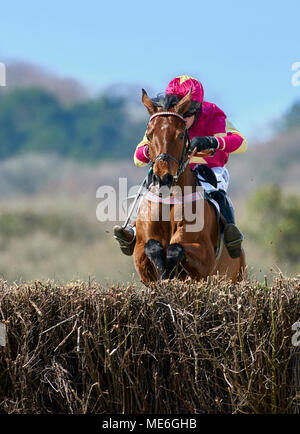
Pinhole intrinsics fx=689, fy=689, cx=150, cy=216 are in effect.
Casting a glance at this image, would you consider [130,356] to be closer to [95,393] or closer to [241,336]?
[95,393]

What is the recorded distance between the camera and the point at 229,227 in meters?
5.84

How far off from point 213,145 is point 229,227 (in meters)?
0.72

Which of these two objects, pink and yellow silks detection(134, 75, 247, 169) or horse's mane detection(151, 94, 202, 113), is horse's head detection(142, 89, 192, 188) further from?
pink and yellow silks detection(134, 75, 247, 169)

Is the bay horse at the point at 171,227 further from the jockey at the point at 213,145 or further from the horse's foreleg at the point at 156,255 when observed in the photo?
the jockey at the point at 213,145

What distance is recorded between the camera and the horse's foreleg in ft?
17.7

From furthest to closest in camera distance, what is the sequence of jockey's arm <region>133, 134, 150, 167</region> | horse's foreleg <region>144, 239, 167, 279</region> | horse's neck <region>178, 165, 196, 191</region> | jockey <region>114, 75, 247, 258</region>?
jockey's arm <region>133, 134, 150, 167</region> → jockey <region>114, 75, 247, 258</region> → horse's neck <region>178, 165, 196, 191</region> → horse's foreleg <region>144, 239, 167, 279</region>

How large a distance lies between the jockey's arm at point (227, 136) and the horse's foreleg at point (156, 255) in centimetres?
100

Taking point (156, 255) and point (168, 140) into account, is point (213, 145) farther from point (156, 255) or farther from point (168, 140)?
point (156, 255)

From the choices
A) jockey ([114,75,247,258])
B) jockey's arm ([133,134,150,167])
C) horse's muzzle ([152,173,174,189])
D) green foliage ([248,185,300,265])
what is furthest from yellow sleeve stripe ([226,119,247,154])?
green foliage ([248,185,300,265])

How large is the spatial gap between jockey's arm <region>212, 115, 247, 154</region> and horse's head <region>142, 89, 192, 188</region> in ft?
1.54

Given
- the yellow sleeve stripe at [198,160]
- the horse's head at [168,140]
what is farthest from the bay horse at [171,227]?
the yellow sleeve stripe at [198,160]

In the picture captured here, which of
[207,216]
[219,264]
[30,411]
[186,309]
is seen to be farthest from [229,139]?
[30,411]

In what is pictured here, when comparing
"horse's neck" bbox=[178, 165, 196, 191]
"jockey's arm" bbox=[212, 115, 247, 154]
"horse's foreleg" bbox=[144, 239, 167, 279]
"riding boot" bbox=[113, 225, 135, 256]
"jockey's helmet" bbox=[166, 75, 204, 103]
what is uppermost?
"jockey's helmet" bbox=[166, 75, 204, 103]

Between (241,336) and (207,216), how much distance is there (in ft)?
5.56
